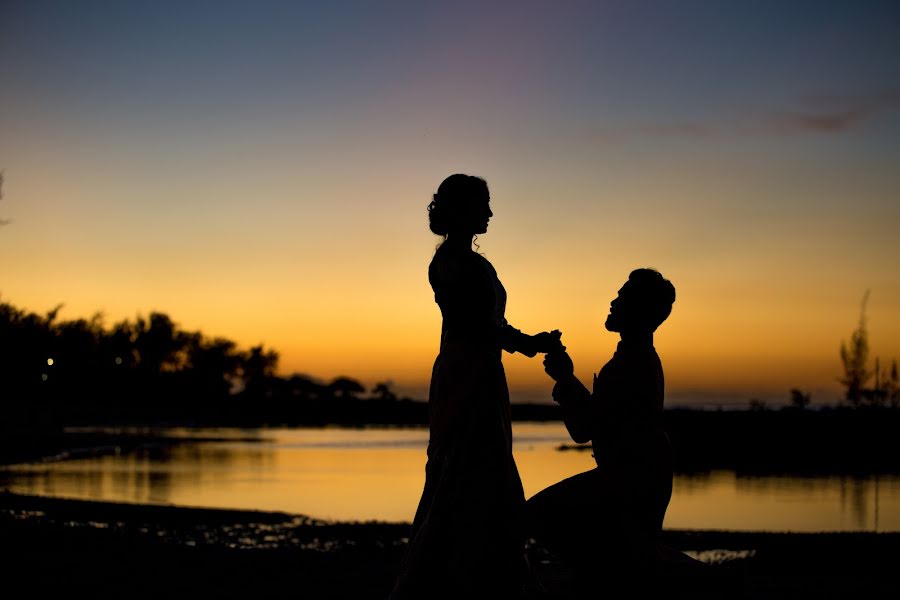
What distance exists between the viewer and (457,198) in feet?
18.7

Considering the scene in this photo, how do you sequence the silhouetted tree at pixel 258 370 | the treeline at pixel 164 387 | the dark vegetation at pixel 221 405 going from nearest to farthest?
the dark vegetation at pixel 221 405 < the treeline at pixel 164 387 < the silhouetted tree at pixel 258 370

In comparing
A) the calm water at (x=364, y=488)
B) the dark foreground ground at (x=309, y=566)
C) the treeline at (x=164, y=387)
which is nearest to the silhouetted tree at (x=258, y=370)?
the treeline at (x=164, y=387)

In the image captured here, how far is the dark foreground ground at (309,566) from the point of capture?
8.34m

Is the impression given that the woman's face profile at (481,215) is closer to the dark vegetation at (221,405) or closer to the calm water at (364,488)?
the calm water at (364,488)

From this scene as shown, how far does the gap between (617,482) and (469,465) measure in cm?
84

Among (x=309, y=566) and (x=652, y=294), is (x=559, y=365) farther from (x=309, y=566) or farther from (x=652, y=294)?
(x=309, y=566)

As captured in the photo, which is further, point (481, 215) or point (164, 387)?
point (164, 387)

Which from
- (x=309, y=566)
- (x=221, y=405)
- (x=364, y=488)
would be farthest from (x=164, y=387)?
(x=309, y=566)

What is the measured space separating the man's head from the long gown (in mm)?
672

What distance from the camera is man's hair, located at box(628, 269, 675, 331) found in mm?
5840

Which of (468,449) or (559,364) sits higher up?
(559,364)

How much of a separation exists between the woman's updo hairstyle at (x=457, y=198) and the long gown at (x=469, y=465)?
0.22 m

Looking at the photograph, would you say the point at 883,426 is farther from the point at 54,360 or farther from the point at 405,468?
the point at 54,360

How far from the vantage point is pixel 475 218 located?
226 inches
